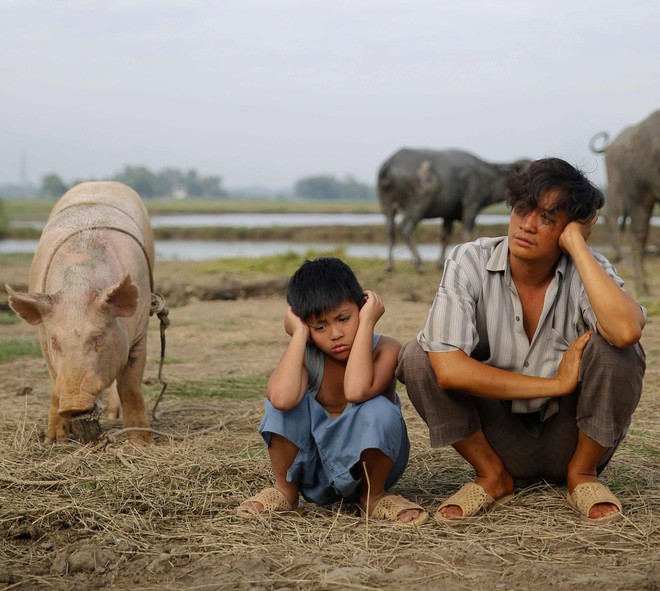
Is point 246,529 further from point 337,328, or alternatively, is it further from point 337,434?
point 337,328

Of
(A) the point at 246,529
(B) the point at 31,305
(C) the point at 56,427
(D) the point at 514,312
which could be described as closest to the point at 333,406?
(A) the point at 246,529

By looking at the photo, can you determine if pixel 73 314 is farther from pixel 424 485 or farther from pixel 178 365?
pixel 178 365

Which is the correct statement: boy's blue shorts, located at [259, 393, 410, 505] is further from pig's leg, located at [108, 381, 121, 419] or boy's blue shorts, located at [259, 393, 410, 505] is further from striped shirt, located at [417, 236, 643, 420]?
pig's leg, located at [108, 381, 121, 419]

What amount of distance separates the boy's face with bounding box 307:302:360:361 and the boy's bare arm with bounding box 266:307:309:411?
0.05 m

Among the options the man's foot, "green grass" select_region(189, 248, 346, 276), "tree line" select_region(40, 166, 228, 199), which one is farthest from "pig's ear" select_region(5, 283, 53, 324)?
"tree line" select_region(40, 166, 228, 199)

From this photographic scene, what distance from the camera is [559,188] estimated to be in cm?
325

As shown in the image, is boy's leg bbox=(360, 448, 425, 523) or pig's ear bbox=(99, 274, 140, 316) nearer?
boy's leg bbox=(360, 448, 425, 523)

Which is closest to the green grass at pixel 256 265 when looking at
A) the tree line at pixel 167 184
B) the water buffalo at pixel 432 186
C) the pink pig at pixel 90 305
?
the water buffalo at pixel 432 186

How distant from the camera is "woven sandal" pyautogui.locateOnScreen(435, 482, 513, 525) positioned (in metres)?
3.30

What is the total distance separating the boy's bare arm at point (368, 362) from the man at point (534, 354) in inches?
2.6

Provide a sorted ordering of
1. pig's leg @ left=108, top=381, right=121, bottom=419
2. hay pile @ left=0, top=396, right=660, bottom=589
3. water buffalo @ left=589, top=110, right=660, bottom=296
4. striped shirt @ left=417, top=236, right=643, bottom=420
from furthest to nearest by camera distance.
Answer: water buffalo @ left=589, top=110, right=660, bottom=296
pig's leg @ left=108, top=381, right=121, bottom=419
striped shirt @ left=417, top=236, right=643, bottom=420
hay pile @ left=0, top=396, right=660, bottom=589

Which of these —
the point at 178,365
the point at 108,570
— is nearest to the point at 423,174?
the point at 178,365

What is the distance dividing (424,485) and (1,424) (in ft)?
7.78

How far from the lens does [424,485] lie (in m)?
3.82
